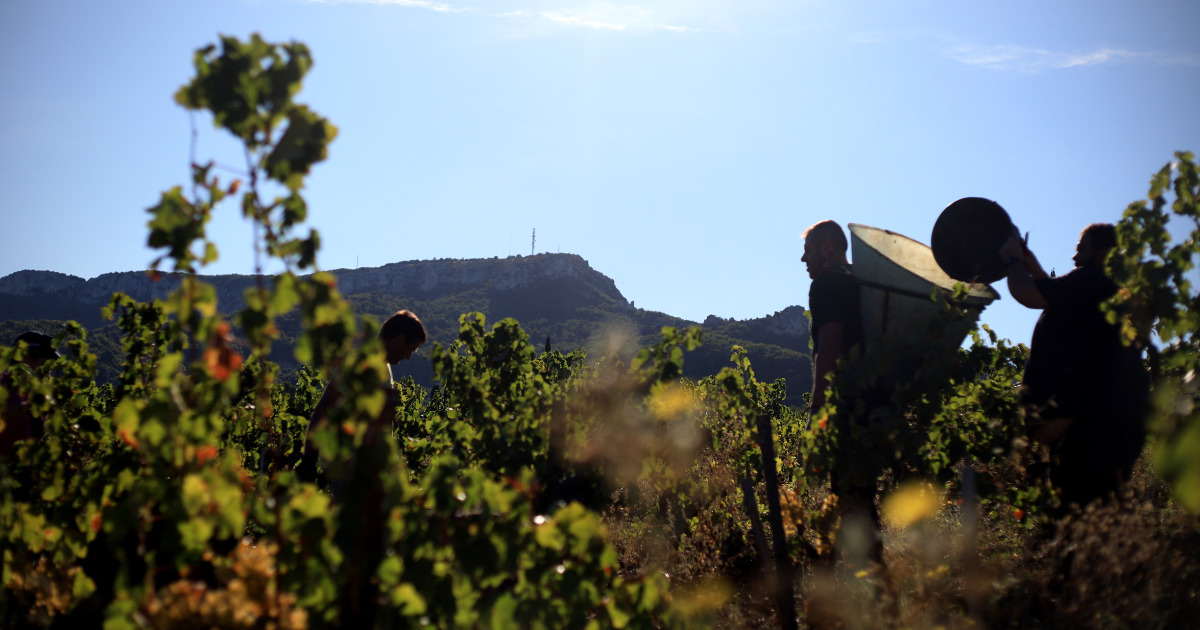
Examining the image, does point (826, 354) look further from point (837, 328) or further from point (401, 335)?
point (401, 335)

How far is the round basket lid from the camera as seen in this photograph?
324 cm

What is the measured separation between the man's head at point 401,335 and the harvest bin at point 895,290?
7.38 ft

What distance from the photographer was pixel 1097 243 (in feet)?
10.1

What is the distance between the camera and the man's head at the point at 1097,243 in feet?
10.0

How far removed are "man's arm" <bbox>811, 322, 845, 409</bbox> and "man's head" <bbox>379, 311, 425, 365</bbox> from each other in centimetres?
201

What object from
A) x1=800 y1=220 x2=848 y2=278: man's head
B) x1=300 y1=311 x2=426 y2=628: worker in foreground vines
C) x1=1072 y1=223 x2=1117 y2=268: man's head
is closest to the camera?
x1=300 y1=311 x2=426 y2=628: worker in foreground vines

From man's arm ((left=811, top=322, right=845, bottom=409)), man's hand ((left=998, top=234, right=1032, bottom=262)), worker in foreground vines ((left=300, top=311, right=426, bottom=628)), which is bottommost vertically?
worker in foreground vines ((left=300, top=311, right=426, bottom=628))

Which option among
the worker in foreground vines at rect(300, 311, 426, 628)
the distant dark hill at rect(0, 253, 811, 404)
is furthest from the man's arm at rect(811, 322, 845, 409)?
the distant dark hill at rect(0, 253, 811, 404)

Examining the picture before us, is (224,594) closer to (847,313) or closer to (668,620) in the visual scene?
(668,620)

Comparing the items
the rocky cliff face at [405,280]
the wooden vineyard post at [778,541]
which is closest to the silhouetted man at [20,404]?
the wooden vineyard post at [778,541]

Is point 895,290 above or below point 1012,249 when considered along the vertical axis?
below

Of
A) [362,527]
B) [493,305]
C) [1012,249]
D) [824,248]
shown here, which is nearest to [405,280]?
[493,305]

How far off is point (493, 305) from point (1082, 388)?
75.9 meters

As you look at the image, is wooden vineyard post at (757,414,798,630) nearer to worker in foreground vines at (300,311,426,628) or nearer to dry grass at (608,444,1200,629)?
dry grass at (608,444,1200,629)
